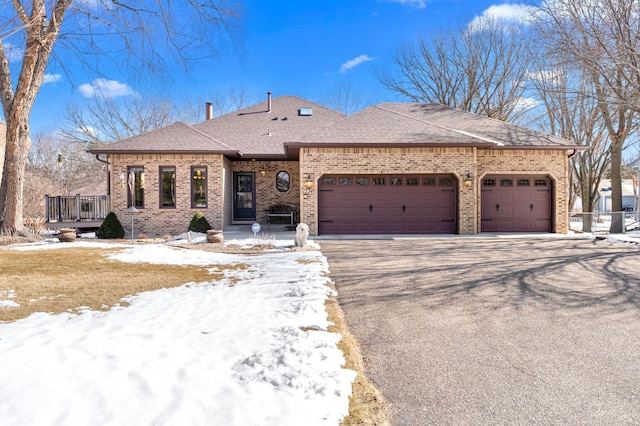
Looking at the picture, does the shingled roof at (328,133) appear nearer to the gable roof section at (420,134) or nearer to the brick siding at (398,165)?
the gable roof section at (420,134)

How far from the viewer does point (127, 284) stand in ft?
19.7

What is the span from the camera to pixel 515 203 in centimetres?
1420

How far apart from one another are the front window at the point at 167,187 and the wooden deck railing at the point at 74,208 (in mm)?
2625

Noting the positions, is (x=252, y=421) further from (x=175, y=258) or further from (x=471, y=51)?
(x=471, y=51)

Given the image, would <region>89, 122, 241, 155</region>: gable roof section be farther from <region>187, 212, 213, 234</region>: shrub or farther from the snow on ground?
the snow on ground

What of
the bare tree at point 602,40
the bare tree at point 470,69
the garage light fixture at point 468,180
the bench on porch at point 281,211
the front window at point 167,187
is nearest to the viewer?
the bare tree at point 602,40

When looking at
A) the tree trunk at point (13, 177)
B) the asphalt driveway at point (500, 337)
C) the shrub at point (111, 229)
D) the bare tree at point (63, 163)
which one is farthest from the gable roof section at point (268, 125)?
the bare tree at point (63, 163)

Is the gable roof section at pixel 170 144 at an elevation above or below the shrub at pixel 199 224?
above

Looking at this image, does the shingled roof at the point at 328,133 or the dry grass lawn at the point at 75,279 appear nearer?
the dry grass lawn at the point at 75,279

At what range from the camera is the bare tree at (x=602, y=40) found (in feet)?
36.3

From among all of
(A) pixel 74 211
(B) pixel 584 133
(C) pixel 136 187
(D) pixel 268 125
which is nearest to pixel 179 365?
(C) pixel 136 187

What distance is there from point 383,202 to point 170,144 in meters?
8.22

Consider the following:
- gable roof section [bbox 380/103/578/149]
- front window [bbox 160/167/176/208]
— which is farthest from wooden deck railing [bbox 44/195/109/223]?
gable roof section [bbox 380/103/578/149]

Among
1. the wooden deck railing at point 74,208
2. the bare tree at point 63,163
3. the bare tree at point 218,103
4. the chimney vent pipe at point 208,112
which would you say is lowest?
the wooden deck railing at point 74,208
